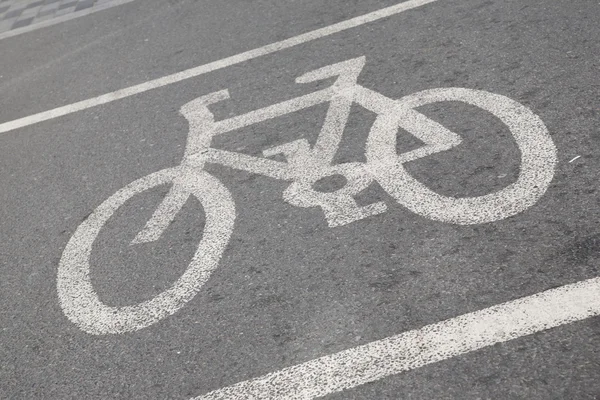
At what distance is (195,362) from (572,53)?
10.3 ft

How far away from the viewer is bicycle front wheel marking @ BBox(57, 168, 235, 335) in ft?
12.6

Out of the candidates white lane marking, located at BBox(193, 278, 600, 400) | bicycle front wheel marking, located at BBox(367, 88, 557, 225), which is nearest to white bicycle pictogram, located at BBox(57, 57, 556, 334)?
bicycle front wheel marking, located at BBox(367, 88, 557, 225)

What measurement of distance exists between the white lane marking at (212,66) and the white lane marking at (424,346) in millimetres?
3649

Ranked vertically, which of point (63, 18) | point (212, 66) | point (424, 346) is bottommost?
point (424, 346)

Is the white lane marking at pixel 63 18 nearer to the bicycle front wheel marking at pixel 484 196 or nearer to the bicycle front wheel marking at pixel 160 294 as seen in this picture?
the bicycle front wheel marking at pixel 160 294

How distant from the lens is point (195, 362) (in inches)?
135

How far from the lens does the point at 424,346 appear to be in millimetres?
3152

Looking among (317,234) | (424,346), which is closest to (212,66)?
(317,234)

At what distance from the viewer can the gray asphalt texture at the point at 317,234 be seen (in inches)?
130

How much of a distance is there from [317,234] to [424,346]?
104 centimetres

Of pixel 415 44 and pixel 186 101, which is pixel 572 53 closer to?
pixel 415 44

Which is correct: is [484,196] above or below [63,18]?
below

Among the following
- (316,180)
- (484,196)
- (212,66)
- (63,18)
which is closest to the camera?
(484,196)

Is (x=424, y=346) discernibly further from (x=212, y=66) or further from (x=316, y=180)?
(x=212, y=66)
